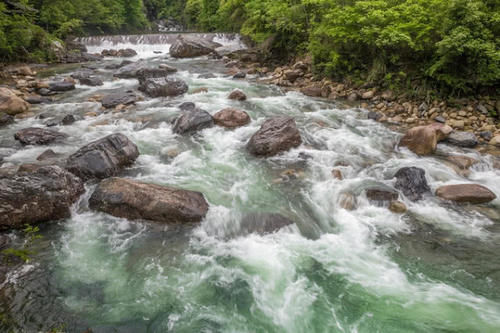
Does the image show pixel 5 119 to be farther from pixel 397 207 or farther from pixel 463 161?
pixel 463 161

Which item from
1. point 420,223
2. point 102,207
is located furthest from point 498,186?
point 102,207

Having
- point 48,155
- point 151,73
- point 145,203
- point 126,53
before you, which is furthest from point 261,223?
point 126,53

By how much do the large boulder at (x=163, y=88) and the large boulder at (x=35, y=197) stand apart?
6860 mm

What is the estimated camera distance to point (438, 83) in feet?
28.3

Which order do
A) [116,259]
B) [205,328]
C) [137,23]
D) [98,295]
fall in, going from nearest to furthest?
[205,328] → [98,295] → [116,259] → [137,23]

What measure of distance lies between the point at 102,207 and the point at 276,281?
3.04 meters

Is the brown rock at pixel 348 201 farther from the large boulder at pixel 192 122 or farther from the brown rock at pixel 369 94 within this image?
the brown rock at pixel 369 94

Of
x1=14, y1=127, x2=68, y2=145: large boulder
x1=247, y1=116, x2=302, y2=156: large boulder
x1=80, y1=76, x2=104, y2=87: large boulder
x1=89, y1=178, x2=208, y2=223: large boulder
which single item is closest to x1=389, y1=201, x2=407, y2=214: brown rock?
x1=247, y1=116, x2=302, y2=156: large boulder

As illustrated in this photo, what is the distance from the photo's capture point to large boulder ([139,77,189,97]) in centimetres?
1110

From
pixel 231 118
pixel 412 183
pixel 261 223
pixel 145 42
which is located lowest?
pixel 261 223

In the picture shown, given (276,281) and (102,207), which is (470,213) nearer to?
(276,281)

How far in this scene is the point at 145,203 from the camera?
15.1 feet

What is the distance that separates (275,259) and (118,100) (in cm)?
873

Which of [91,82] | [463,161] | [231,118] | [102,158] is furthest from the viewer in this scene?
[91,82]
